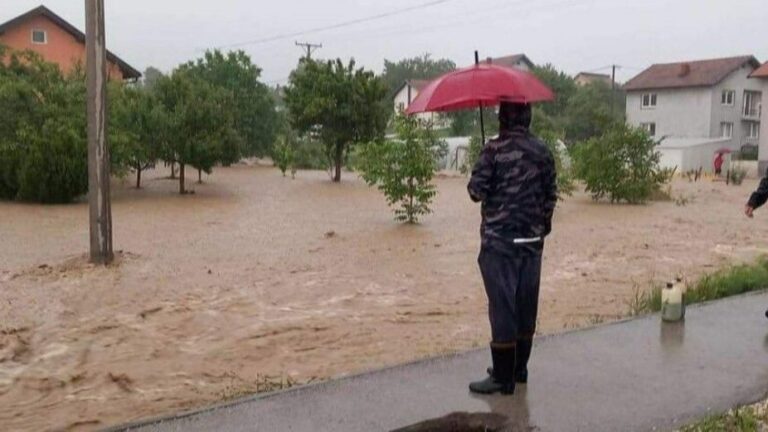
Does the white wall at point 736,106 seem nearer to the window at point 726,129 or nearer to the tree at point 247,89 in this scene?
the window at point 726,129

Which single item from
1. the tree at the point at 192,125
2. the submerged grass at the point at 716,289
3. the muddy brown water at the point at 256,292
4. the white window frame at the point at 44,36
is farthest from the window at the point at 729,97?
the submerged grass at the point at 716,289

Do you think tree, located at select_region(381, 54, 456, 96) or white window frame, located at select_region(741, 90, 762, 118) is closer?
white window frame, located at select_region(741, 90, 762, 118)

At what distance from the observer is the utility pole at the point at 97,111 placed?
12.2m

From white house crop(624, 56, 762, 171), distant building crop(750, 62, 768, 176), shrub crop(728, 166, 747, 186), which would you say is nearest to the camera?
shrub crop(728, 166, 747, 186)

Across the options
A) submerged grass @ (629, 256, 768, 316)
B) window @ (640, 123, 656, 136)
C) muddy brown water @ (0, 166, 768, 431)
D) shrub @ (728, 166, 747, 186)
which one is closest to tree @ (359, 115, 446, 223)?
muddy brown water @ (0, 166, 768, 431)

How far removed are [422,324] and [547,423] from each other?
4351 mm

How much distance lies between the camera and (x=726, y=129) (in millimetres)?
57438

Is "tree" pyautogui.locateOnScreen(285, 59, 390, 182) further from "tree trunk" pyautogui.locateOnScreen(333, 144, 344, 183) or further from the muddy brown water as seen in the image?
the muddy brown water

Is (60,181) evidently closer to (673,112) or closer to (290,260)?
(290,260)

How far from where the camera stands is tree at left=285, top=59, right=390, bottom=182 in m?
32.8

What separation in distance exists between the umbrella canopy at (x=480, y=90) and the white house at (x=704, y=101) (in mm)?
52387

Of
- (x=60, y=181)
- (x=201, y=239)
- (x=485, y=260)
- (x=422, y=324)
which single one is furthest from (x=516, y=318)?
(x=60, y=181)

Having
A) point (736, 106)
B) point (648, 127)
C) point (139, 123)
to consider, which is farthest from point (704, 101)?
point (139, 123)

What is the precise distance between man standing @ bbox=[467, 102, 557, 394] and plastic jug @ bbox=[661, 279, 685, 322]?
2.38m
